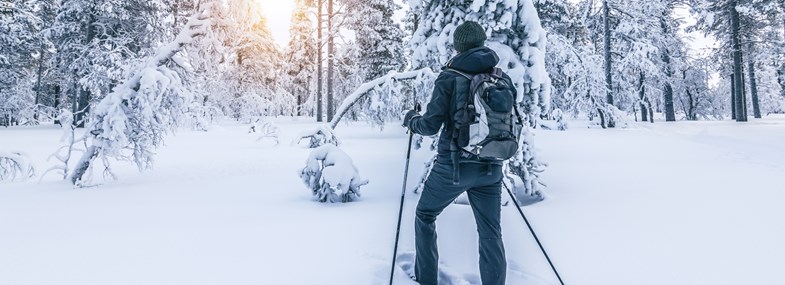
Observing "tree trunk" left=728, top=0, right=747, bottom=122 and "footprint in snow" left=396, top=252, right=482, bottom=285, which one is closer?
"footprint in snow" left=396, top=252, right=482, bottom=285

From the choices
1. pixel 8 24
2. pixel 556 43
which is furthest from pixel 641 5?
pixel 8 24

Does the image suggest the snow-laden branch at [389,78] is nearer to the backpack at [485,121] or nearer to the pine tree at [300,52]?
the backpack at [485,121]

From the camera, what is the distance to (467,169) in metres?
3.07

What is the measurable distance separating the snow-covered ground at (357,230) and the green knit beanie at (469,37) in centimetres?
208

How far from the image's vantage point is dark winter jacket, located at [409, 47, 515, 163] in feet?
10.0

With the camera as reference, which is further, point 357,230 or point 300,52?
point 300,52

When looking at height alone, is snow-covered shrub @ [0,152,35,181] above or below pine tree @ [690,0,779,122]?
below

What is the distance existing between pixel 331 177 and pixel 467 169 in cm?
343

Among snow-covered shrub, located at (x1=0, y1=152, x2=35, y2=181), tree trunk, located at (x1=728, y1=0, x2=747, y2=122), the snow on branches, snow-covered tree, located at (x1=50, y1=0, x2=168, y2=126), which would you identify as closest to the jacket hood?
the snow on branches

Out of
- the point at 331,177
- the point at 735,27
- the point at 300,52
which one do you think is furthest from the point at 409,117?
the point at 735,27

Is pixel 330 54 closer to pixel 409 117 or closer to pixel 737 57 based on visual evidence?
pixel 409 117

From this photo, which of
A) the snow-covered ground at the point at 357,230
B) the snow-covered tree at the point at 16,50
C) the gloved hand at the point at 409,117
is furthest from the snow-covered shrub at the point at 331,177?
the snow-covered tree at the point at 16,50

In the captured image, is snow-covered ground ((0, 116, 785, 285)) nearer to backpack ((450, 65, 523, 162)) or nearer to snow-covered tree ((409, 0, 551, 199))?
snow-covered tree ((409, 0, 551, 199))

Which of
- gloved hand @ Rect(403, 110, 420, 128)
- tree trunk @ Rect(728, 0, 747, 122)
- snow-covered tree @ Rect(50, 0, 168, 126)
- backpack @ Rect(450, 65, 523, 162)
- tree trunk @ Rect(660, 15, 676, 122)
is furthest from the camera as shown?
tree trunk @ Rect(660, 15, 676, 122)
